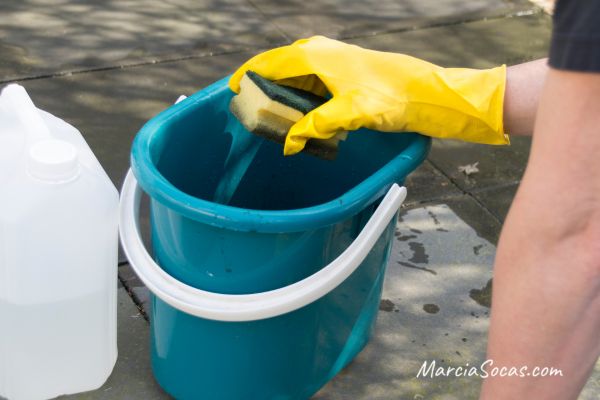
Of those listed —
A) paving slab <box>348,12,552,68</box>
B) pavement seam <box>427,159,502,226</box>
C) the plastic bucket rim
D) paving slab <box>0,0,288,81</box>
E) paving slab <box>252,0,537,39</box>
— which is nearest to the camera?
the plastic bucket rim

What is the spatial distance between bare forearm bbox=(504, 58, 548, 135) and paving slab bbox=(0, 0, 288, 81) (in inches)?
66.6

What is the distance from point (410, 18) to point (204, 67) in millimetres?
977

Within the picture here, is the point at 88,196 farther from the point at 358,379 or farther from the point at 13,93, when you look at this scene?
the point at 358,379

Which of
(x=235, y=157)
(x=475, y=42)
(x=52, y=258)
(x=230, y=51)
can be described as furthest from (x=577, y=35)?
(x=475, y=42)

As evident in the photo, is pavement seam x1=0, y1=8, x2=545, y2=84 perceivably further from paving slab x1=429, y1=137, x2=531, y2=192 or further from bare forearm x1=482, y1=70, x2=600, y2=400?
→ bare forearm x1=482, y1=70, x2=600, y2=400

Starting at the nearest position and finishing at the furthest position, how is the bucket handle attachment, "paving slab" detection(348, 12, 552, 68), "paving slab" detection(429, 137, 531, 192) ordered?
the bucket handle attachment
"paving slab" detection(429, 137, 531, 192)
"paving slab" detection(348, 12, 552, 68)

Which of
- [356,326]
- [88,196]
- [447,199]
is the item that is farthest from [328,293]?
[447,199]

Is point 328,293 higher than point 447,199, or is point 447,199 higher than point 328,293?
point 328,293

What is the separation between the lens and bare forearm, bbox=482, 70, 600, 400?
1590mm

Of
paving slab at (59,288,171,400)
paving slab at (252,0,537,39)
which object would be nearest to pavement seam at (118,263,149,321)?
paving slab at (59,288,171,400)

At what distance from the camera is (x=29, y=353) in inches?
88.1

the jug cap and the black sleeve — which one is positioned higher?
the black sleeve

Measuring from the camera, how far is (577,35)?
150 centimetres

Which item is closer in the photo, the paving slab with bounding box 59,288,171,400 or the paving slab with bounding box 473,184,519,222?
the paving slab with bounding box 59,288,171,400
